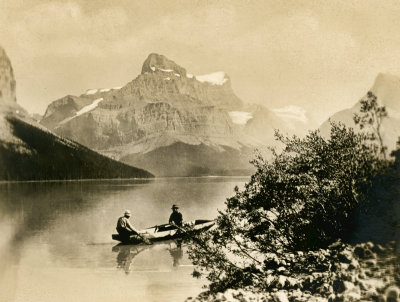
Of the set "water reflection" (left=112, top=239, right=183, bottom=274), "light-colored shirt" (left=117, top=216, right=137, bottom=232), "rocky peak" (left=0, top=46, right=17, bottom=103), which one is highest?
"rocky peak" (left=0, top=46, right=17, bottom=103)

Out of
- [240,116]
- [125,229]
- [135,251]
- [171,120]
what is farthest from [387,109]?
[125,229]

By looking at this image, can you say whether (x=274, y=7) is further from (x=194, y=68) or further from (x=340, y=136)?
(x=340, y=136)

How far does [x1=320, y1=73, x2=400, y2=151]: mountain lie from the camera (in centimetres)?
721

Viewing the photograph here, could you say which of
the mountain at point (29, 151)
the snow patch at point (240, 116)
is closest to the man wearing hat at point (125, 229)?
the mountain at point (29, 151)

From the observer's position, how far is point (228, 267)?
263 inches

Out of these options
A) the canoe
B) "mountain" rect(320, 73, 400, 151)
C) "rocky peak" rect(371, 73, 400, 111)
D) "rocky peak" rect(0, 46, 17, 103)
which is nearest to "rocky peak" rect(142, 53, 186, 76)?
"rocky peak" rect(0, 46, 17, 103)

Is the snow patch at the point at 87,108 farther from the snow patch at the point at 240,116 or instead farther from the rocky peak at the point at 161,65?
the snow patch at the point at 240,116

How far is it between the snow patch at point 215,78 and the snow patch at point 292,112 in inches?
47.3

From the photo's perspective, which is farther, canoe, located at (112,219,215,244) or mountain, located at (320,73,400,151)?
canoe, located at (112,219,215,244)

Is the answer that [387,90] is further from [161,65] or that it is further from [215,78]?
[161,65]

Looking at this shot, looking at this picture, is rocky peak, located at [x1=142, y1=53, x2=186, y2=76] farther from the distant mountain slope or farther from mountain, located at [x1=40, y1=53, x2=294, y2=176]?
the distant mountain slope

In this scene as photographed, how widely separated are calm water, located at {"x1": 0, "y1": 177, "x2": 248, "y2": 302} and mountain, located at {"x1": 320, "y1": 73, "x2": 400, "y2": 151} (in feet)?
7.26

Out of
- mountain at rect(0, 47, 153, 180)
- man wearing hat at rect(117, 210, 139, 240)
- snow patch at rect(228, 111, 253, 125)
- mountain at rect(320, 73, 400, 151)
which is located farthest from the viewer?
mountain at rect(0, 47, 153, 180)

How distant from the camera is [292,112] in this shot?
8.56 meters
